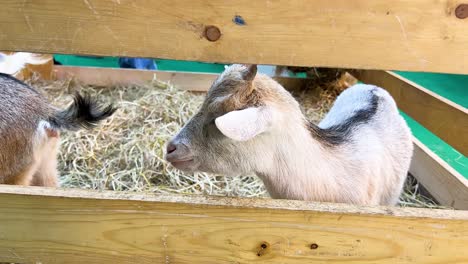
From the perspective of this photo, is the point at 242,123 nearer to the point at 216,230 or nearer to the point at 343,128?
the point at 216,230

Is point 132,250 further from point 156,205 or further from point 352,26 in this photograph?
point 352,26

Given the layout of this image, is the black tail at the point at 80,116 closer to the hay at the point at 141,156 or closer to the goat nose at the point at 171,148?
the goat nose at the point at 171,148

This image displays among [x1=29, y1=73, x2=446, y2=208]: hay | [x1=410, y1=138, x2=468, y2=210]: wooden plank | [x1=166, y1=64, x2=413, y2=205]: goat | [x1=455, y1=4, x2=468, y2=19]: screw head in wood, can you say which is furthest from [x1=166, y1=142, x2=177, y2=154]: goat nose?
[x1=410, y1=138, x2=468, y2=210]: wooden plank

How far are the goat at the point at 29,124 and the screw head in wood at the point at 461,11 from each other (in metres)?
1.44

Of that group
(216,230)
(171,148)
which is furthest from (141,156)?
(216,230)

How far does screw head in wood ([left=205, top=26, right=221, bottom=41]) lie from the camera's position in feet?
3.58

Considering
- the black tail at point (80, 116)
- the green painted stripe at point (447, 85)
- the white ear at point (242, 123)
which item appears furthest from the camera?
the green painted stripe at point (447, 85)

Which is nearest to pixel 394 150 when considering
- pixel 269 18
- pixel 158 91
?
pixel 269 18

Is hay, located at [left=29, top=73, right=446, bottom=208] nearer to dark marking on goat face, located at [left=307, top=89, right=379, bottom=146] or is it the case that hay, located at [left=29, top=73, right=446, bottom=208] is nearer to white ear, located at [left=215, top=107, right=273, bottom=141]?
dark marking on goat face, located at [left=307, top=89, right=379, bottom=146]

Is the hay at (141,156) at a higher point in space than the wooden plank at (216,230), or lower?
higher

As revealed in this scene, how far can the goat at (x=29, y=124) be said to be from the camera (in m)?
1.88

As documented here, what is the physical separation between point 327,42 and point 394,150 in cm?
120

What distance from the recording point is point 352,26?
3.58 feet

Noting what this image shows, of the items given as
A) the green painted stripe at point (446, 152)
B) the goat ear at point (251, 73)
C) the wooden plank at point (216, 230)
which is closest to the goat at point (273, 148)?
the goat ear at point (251, 73)
